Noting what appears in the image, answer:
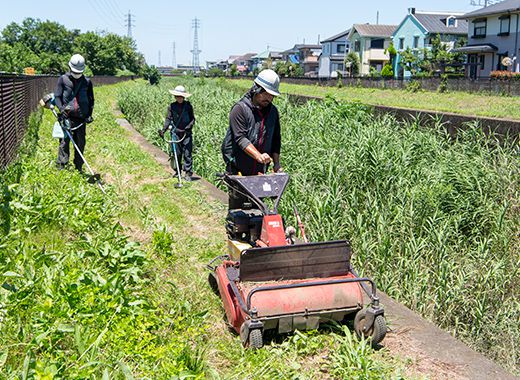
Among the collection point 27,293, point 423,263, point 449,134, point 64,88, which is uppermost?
point 64,88

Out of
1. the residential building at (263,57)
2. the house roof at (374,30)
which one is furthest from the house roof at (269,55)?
the house roof at (374,30)

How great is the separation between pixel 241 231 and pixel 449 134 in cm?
667

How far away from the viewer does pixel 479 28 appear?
157 feet

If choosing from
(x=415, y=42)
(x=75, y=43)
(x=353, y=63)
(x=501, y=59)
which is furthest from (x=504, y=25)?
(x=75, y=43)

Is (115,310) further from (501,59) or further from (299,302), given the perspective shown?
(501,59)

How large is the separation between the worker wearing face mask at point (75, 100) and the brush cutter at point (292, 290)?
5.63m

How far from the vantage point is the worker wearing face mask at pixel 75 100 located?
9.30 meters

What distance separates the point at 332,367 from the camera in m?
4.09

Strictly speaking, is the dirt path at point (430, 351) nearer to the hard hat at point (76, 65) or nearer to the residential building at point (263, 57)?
the hard hat at point (76, 65)

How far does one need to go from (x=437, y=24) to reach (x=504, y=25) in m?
17.4

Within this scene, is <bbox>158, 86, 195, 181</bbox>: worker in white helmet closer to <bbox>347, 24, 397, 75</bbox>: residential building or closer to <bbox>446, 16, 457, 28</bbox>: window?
<bbox>446, 16, 457, 28</bbox>: window

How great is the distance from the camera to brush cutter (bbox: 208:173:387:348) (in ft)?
13.8

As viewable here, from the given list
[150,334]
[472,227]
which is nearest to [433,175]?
[472,227]

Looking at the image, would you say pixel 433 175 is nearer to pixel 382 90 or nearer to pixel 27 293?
pixel 27 293
